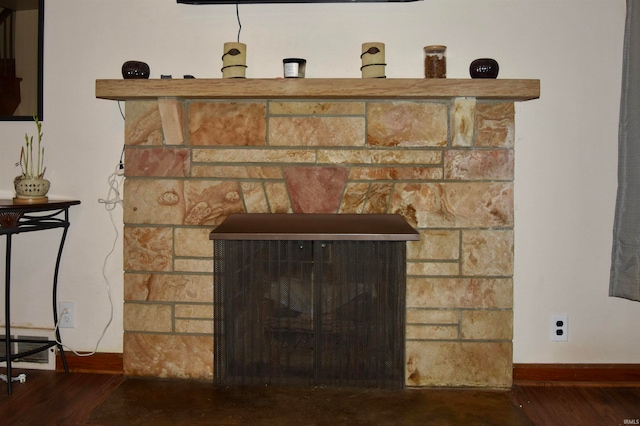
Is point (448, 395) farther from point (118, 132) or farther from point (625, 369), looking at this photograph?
point (118, 132)

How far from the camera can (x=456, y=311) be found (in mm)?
2453

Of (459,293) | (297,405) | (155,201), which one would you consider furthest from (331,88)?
(297,405)

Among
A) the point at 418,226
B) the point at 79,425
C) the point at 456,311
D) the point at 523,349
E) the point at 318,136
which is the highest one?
the point at 318,136

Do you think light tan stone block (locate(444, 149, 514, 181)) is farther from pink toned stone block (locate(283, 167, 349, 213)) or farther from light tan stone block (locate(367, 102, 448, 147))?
pink toned stone block (locate(283, 167, 349, 213))

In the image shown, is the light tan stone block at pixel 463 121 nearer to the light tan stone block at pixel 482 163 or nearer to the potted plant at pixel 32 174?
the light tan stone block at pixel 482 163

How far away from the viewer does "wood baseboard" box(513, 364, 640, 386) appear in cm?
257

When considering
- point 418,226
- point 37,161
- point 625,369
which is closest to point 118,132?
point 37,161

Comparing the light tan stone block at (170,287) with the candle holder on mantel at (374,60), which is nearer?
the candle holder on mantel at (374,60)

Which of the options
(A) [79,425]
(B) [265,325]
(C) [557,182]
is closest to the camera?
(A) [79,425]

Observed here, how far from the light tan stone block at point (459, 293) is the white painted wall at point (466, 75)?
0.54 feet

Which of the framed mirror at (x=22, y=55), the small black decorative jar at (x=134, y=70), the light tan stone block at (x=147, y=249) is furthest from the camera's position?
the framed mirror at (x=22, y=55)

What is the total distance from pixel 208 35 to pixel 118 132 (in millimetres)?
631

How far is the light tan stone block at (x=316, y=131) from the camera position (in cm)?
243

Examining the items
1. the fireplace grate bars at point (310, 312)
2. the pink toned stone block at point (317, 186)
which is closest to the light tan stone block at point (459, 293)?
→ the fireplace grate bars at point (310, 312)
